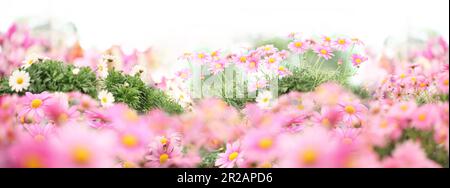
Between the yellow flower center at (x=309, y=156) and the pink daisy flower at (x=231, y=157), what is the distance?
136mm

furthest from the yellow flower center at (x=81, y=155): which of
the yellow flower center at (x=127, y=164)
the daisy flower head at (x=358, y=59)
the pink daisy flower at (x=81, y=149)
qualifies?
the daisy flower head at (x=358, y=59)

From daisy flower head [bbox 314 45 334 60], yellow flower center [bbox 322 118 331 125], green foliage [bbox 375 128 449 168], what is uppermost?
daisy flower head [bbox 314 45 334 60]

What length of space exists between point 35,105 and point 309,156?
396 mm

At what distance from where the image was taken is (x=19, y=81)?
753 millimetres

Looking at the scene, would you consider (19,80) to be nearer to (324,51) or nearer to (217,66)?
(217,66)

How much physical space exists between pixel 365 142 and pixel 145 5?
535 mm

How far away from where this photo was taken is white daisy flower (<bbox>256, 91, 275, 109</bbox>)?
75cm

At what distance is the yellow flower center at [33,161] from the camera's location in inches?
14.9

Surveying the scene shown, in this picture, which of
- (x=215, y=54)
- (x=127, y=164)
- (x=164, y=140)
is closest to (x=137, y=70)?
(x=215, y=54)

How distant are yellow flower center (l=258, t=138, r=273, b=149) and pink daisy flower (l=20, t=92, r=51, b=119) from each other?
12.1 inches

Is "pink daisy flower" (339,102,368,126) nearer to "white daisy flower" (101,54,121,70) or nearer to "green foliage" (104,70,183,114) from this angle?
"green foliage" (104,70,183,114)

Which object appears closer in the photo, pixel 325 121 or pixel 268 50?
pixel 325 121

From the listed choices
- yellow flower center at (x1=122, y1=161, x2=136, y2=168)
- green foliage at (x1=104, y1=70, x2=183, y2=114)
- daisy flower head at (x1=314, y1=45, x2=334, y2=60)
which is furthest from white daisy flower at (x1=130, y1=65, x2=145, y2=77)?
yellow flower center at (x1=122, y1=161, x2=136, y2=168)

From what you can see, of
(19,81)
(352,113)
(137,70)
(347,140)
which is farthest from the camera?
(137,70)
